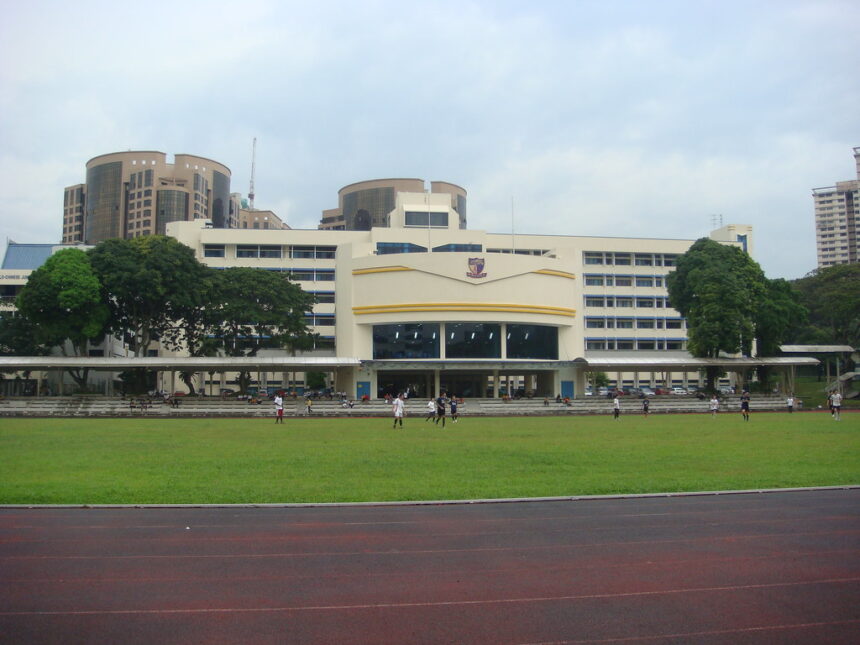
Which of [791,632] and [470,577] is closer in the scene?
[791,632]

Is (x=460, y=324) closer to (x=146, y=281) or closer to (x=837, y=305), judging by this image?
(x=146, y=281)

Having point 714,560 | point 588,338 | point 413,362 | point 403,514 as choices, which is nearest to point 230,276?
point 413,362

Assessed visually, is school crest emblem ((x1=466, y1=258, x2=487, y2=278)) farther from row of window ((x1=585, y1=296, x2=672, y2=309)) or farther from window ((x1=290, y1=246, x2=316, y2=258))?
row of window ((x1=585, y1=296, x2=672, y2=309))

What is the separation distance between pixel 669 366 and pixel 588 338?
29.0 metres

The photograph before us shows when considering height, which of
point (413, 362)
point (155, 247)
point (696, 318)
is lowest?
point (413, 362)

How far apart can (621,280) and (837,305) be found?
25742mm

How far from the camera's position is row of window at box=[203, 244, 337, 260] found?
85.6 meters

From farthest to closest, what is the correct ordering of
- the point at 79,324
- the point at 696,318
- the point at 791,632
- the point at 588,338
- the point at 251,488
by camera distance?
1. the point at 588,338
2. the point at 696,318
3. the point at 79,324
4. the point at 251,488
5. the point at 791,632

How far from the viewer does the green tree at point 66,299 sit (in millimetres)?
55969

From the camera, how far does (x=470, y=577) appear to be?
8609mm

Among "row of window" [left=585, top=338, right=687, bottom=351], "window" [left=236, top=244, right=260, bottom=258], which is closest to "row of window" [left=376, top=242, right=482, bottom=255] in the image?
"window" [left=236, top=244, right=260, bottom=258]

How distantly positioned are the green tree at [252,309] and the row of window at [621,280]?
41.9 metres

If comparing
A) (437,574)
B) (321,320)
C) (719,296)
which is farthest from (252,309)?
(437,574)

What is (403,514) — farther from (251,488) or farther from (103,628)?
(103,628)
